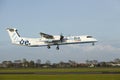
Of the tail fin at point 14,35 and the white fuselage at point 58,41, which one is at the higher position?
the tail fin at point 14,35

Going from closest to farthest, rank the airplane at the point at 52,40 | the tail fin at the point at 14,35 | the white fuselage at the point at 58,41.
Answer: the white fuselage at the point at 58,41
the airplane at the point at 52,40
the tail fin at the point at 14,35

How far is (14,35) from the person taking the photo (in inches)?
4368

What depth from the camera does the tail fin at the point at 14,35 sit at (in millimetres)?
108219

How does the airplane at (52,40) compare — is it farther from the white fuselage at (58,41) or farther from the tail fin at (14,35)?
the tail fin at (14,35)

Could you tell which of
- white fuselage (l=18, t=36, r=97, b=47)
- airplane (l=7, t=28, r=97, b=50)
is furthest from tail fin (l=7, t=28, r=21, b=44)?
white fuselage (l=18, t=36, r=97, b=47)

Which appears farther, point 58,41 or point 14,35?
point 14,35

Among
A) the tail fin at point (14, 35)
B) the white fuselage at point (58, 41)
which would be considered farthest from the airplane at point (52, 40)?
the tail fin at point (14, 35)

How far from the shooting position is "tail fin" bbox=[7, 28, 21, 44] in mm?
108219

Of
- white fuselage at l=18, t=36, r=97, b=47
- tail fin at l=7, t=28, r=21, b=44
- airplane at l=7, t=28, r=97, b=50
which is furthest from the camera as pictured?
tail fin at l=7, t=28, r=21, b=44

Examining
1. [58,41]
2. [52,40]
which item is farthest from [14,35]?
[58,41]

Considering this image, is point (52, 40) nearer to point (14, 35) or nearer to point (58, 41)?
point (58, 41)

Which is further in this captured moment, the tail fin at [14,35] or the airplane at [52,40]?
the tail fin at [14,35]

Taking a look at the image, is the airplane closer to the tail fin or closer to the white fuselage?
the white fuselage

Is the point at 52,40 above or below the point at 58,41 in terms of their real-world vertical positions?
above
